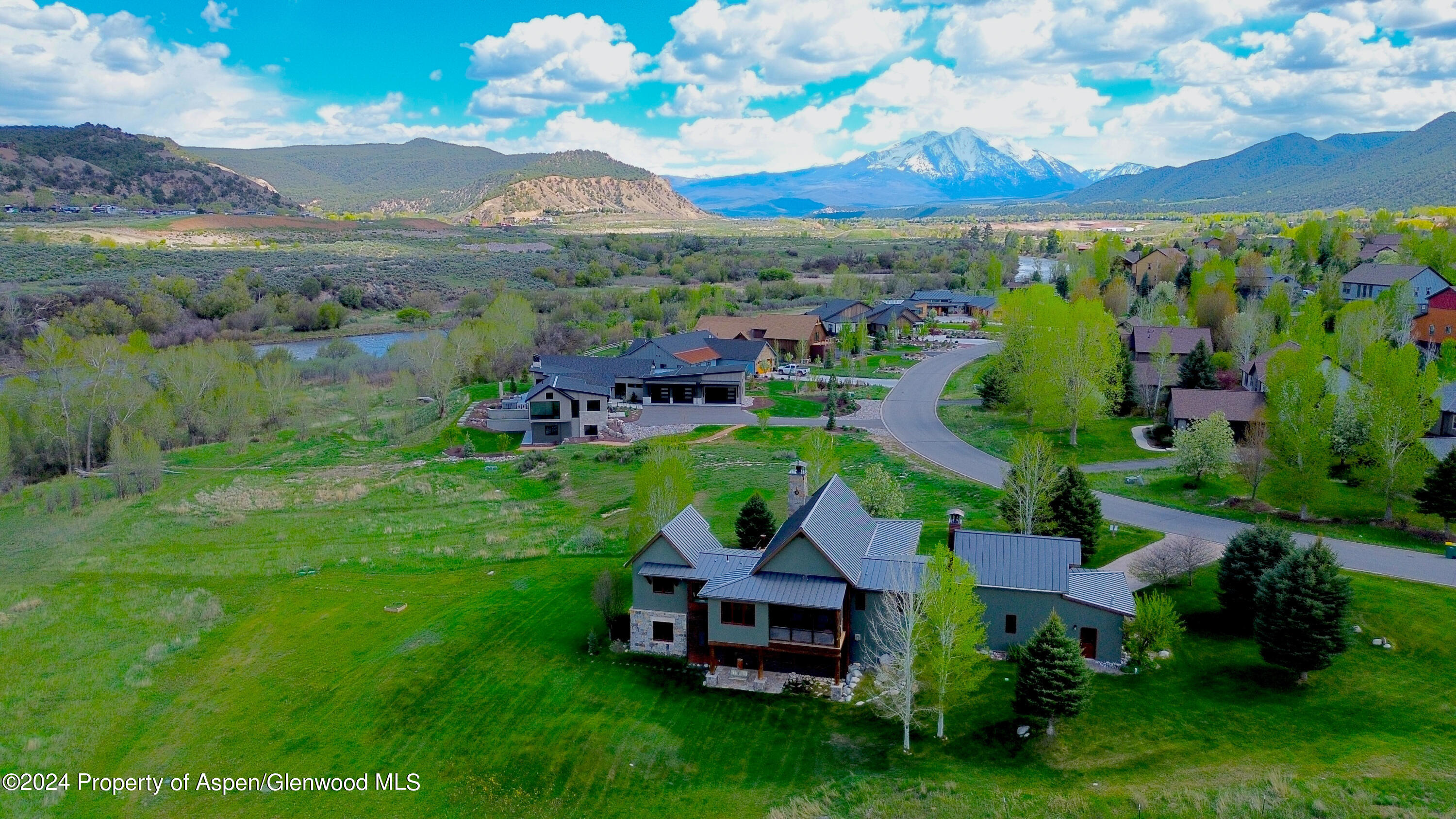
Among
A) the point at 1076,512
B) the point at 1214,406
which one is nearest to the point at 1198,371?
the point at 1214,406

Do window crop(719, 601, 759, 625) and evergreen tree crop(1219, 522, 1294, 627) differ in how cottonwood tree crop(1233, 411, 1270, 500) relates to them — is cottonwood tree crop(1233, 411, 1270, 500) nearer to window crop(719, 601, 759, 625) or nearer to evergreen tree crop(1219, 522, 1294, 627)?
evergreen tree crop(1219, 522, 1294, 627)

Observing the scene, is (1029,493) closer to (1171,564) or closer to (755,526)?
(1171,564)

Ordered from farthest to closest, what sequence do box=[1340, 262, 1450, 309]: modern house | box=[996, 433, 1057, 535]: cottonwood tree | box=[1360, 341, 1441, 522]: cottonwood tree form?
box=[1340, 262, 1450, 309]: modern house → box=[1360, 341, 1441, 522]: cottonwood tree → box=[996, 433, 1057, 535]: cottonwood tree

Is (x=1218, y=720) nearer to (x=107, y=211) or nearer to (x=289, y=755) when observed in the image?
(x=289, y=755)

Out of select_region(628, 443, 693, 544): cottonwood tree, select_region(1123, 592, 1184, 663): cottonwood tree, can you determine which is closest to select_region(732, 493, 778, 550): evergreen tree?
select_region(628, 443, 693, 544): cottonwood tree

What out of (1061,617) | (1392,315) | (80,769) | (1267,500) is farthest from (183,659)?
(1392,315)
